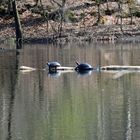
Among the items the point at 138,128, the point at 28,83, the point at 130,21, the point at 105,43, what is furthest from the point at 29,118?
the point at 130,21

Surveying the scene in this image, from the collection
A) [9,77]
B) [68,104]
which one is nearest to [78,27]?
[9,77]

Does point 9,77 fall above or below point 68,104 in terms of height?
above

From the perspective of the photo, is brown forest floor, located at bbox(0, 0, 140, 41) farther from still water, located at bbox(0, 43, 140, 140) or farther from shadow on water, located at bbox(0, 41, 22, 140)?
still water, located at bbox(0, 43, 140, 140)

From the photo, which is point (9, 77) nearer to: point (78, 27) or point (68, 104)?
point (68, 104)

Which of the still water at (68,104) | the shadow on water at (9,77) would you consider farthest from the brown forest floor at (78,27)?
the still water at (68,104)

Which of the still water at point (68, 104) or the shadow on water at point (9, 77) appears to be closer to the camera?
the still water at point (68, 104)

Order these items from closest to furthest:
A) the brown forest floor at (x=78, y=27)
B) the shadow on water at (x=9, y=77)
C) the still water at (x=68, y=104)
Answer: the still water at (x=68, y=104) → the shadow on water at (x=9, y=77) → the brown forest floor at (x=78, y=27)

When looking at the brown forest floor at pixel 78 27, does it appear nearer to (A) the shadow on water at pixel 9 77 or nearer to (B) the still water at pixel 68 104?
(A) the shadow on water at pixel 9 77

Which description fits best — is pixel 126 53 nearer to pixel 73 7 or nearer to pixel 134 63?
pixel 134 63

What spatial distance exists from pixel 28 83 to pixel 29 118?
1009cm

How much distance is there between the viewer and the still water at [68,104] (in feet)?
70.5

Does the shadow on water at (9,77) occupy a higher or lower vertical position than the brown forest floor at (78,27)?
lower

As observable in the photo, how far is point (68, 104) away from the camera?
88.4 ft

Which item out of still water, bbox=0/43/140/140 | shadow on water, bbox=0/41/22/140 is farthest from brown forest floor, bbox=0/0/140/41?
still water, bbox=0/43/140/140
